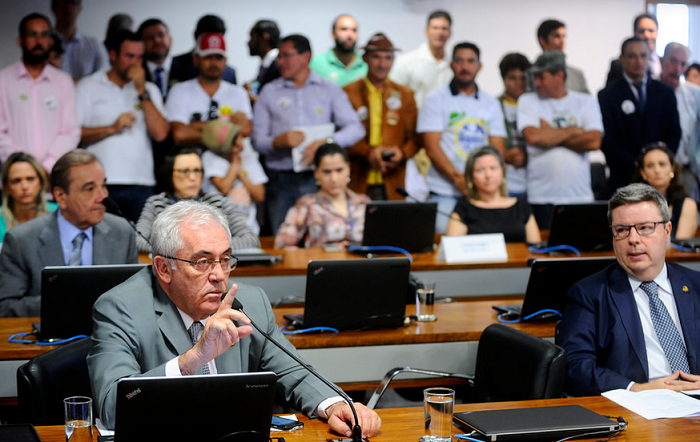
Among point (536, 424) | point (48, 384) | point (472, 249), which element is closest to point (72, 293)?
point (48, 384)

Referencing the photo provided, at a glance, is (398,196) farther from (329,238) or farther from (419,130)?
(329,238)

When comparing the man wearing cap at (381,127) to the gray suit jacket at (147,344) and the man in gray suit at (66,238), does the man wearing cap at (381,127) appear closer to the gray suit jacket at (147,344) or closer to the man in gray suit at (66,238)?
the man in gray suit at (66,238)

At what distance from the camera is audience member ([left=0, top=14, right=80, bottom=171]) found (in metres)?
5.84

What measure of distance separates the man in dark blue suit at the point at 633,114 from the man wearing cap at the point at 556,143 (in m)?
0.30

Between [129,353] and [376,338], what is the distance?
1077mm

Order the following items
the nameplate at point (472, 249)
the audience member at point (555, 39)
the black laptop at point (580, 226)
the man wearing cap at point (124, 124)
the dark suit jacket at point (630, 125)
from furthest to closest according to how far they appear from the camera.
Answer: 1. the audience member at point (555, 39)
2. the dark suit jacket at point (630, 125)
3. the man wearing cap at point (124, 124)
4. the black laptop at point (580, 226)
5. the nameplate at point (472, 249)

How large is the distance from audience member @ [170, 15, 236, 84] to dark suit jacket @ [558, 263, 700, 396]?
426 centimetres

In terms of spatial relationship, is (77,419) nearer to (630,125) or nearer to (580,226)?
(580,226)

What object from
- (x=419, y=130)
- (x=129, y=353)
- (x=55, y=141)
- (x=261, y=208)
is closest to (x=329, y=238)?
(x=261, y=208)

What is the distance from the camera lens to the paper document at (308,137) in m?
6.20

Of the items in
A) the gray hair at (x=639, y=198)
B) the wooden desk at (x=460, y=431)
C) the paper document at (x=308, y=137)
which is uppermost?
the paper document at (x=308, y=137)

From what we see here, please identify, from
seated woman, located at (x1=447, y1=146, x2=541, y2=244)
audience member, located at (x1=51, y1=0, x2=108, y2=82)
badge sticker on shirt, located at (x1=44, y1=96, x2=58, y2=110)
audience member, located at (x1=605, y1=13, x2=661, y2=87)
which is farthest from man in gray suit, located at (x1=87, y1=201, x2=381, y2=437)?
audience member, located at (x1=605, y1=13, x2=661, y2=87)

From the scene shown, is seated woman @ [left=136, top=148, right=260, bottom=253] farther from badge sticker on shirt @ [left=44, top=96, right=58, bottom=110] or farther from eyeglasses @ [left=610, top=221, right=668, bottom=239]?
eyeglasses @ [left=610, top=221, right=668, bottom=239]

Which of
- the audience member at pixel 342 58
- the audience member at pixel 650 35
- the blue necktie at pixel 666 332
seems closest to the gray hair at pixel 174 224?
the blue necktie at pixel 666 332
